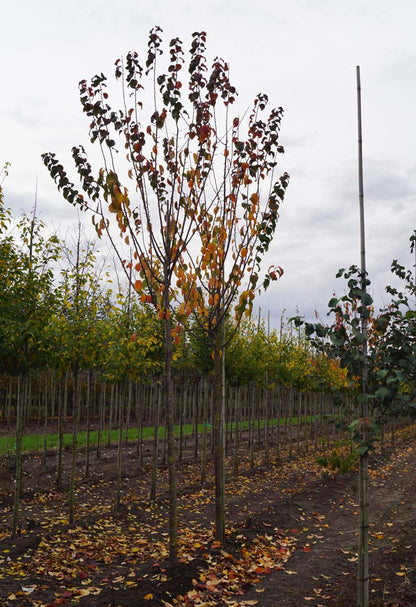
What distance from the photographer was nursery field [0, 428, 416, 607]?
6.15 metres

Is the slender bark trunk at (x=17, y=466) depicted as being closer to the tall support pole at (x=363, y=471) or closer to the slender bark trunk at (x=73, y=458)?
the slender bark trunk at (x=73, y=458)

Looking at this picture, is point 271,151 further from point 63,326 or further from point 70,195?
point 63,326

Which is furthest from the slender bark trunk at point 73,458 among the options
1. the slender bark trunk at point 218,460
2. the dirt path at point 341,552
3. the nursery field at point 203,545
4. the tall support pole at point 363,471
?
the tall support pole at point 363,471

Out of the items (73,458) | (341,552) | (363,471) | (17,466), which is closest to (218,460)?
(341,552)

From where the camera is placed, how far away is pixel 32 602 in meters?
5.84

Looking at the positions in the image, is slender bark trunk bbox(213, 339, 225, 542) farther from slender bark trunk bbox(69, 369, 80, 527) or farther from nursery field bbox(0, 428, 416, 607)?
slender bark trunk bbox(69, 369, 80, 527)

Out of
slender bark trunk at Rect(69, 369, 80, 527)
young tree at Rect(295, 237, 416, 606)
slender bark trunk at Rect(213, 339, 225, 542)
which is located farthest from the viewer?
slender bark trunk at Rect(69, 369, 80, 527)

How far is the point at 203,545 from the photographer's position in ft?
26.0

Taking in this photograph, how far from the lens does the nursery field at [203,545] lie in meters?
Answer: 6.15

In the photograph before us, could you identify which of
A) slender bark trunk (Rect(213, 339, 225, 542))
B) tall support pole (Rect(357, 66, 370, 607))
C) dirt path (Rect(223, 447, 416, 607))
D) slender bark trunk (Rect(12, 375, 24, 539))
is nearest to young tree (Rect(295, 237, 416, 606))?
tall support pole (Rect(357, 66, 370, 607))

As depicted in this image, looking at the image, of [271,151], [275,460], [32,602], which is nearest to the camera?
[32,602]

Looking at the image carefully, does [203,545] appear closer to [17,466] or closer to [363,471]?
[17,466]

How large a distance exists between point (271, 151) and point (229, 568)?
6180 millimetres

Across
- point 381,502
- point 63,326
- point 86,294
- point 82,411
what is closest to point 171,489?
point 63,326
